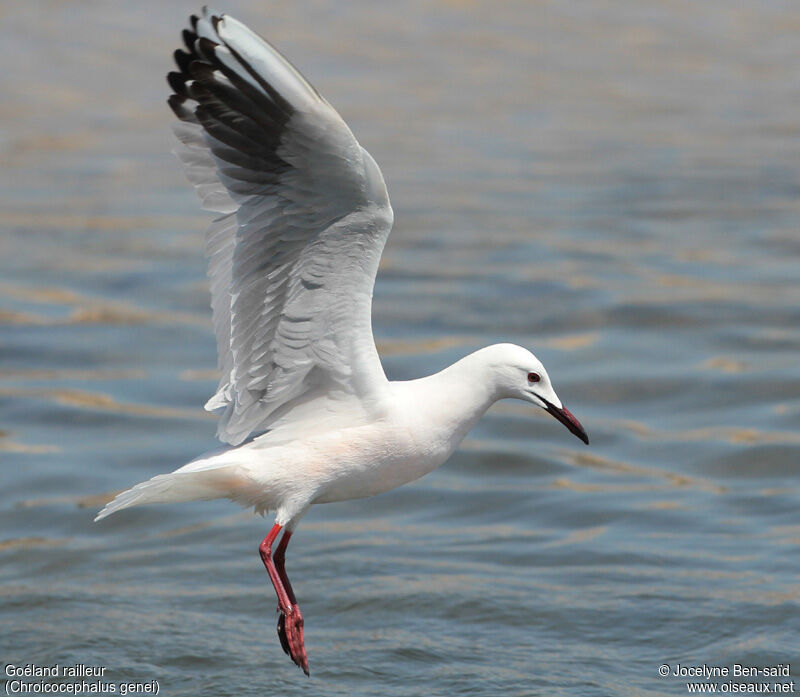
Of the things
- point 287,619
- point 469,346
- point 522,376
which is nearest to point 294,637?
point 287,619

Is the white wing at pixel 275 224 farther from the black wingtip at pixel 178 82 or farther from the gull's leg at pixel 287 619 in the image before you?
the gull's leg at pixel 287 619

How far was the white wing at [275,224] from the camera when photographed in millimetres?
6793

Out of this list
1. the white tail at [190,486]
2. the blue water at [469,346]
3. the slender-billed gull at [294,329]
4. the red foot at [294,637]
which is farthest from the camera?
the blue water at [469,346]

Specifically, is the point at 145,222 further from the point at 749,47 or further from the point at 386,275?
the point at 749,47

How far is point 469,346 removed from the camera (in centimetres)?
1394

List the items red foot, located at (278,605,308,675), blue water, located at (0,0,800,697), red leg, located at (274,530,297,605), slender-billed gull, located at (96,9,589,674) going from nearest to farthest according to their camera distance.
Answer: slender-billed gull, located at (96,9,589,674), red foot, located at (278,605,308,675), red leg, located at (274,530,297,605), blue water, located at (0,0,800,697)

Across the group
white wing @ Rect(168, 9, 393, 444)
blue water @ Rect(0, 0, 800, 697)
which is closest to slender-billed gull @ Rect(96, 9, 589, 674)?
white wing @ Rect(168, 9, 393, 444)

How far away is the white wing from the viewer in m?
6.79

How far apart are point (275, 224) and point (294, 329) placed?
541 millimetres

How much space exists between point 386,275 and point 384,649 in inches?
288

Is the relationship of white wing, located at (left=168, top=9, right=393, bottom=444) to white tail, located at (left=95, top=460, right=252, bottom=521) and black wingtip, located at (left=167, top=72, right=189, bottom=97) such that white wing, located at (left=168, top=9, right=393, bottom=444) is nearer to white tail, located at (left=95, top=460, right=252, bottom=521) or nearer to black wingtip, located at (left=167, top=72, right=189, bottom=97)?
black wingtip, located at (left=167, top=72, right=189, bottom=97)

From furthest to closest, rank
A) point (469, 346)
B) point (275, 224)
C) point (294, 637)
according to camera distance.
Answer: point (469, 346)
point (294, 637)
point (275, 224)

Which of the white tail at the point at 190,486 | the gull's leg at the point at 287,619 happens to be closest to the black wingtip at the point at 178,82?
the white tail at the point at 190,486

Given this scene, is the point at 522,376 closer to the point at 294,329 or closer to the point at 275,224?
the point at 294,329
